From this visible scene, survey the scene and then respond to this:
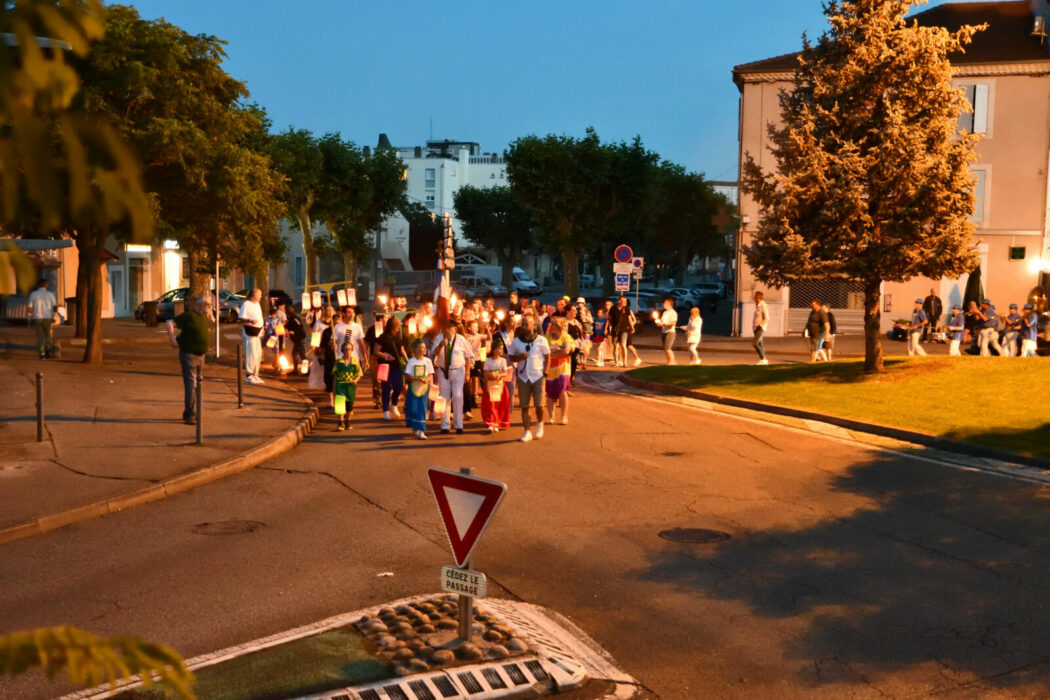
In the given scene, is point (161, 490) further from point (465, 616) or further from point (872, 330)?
point (872, 330)

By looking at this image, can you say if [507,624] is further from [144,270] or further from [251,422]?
[144,270]

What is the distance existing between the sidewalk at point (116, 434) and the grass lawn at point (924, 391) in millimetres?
9093

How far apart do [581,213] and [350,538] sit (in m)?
51.9

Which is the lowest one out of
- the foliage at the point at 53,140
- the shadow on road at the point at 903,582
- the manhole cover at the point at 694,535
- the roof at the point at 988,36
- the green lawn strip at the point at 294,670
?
the manhole cover at the point at 694,535

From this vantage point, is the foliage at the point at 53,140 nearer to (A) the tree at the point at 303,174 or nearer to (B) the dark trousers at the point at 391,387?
(B) the dark trousers at the point at 391,387

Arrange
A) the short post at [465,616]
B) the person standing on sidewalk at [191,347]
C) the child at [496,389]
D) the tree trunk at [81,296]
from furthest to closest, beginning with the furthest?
the tree trunk at [81,296] → the person standing on sidewalk at [191,347] → the child at [496,389] → the short post at [465,616]

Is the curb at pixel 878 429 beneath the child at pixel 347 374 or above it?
beneath

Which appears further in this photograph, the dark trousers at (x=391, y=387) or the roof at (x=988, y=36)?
the roof at (x=988, y=36)

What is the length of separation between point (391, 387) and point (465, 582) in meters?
11.9

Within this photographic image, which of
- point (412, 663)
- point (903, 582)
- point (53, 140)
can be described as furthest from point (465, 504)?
Answer: point (53, 140)

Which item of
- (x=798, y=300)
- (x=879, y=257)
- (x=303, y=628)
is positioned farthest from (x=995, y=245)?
(x=303, y=628)

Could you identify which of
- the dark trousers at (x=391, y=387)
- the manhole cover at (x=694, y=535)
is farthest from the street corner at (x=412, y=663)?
the dark trousers at (x=391, y=387)

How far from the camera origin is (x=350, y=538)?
9.87 m

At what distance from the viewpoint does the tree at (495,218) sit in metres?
95.3
